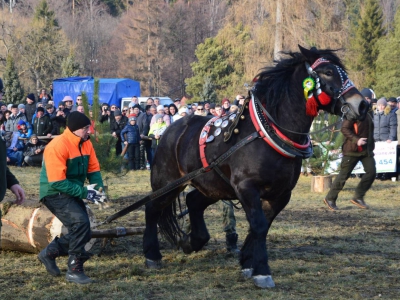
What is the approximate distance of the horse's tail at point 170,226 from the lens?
770 centimetres

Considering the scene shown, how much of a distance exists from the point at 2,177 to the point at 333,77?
3103 mm

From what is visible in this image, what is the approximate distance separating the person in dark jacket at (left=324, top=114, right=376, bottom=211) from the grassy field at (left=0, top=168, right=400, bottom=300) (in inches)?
41.2

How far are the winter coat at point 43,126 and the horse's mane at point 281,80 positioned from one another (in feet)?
41.4

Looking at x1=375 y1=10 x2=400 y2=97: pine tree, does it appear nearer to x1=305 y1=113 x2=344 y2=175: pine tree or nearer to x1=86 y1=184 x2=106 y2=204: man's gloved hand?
x1=305 y1=113 x2=344 y2=175: pine tree

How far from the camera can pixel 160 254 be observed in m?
7.27

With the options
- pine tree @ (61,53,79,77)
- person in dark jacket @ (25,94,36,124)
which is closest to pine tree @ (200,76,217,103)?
pine tree @ (61,53,79,77)

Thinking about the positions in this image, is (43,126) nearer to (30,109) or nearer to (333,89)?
(30,109)

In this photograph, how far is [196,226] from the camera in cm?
754

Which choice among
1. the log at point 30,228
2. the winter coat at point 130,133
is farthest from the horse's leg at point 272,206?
the winter coat at point 130,133

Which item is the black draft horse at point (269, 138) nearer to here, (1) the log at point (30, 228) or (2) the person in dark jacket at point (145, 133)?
(1) the log at point (30, 228)

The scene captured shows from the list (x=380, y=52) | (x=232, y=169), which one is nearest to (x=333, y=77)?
(x=232, y=169)

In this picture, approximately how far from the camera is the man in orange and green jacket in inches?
247

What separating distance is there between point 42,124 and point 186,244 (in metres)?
11.8

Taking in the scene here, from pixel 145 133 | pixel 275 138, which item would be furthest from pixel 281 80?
pixel 145 133
